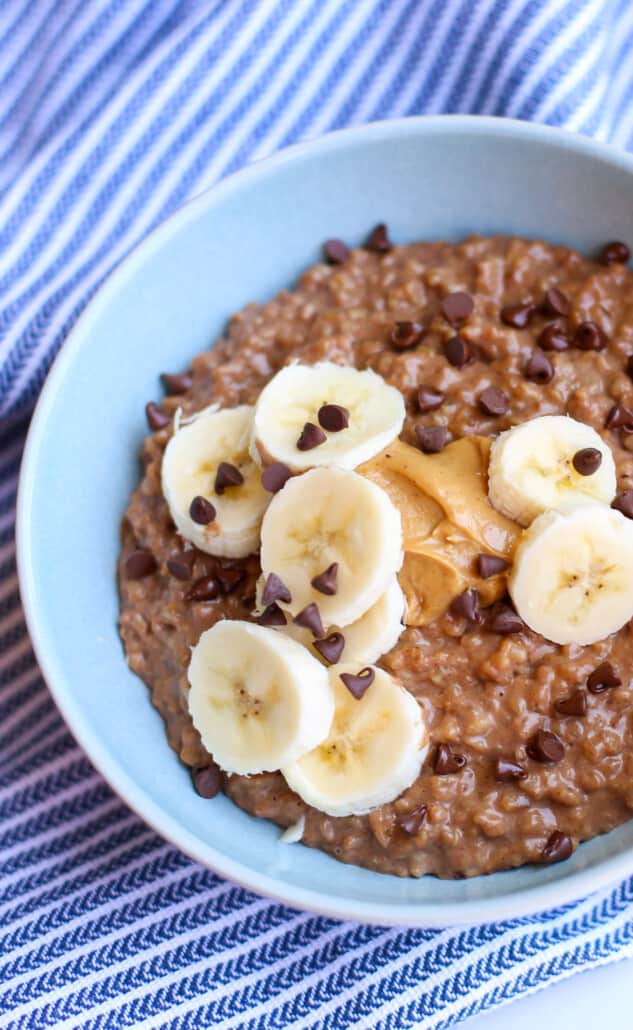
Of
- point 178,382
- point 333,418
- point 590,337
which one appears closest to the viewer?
point 333,418

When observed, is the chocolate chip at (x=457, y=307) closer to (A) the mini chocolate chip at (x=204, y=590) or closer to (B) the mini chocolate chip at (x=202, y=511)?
(B) the mini chocolate chip at (x=202, y=511)

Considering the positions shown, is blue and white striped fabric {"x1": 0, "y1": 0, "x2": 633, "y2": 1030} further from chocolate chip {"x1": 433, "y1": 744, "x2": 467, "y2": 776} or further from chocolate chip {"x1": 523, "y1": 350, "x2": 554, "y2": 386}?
chocolate chip {"x1": 523, "y1": 350, "x2": 554, "y2": 386}

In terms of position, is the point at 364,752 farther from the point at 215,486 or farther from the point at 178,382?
the point at 178,382

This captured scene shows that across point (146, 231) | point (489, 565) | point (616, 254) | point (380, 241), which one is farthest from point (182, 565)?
point (616, 254)

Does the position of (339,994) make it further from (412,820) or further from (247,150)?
(247,150)

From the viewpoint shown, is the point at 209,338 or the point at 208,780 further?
the point at 209,338
